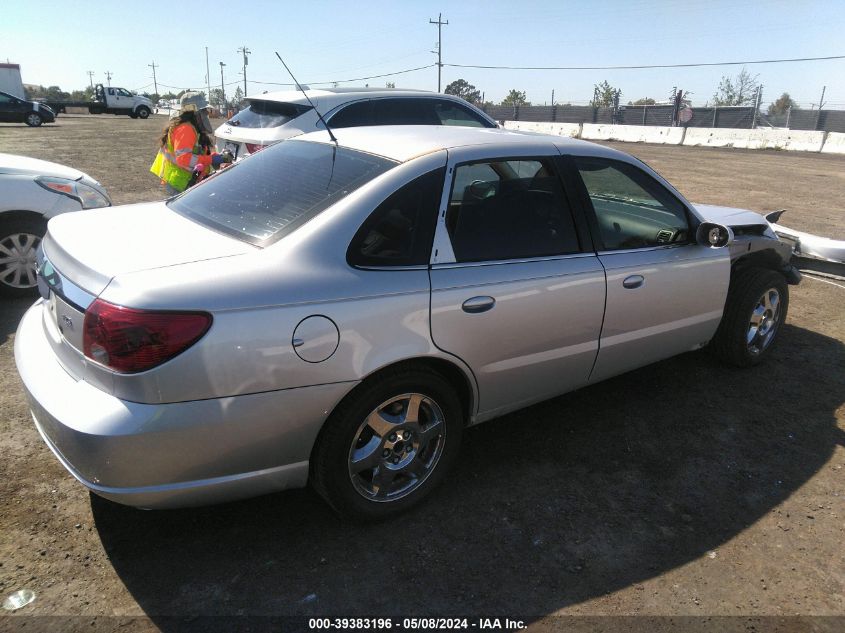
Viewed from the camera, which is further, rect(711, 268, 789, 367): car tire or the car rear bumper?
rect(711, 268, 789, 367): car tire

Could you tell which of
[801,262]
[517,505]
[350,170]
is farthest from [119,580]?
[801,262]

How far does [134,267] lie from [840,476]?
3.63 m

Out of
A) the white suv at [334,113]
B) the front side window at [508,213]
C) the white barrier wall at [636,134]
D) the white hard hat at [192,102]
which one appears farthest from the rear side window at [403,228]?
the white barrier wall at [636,134]

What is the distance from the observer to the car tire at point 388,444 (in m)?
2.59

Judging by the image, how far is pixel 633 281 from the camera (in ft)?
11.4

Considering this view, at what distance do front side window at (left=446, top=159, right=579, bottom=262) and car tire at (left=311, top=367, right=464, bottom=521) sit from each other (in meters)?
0.66

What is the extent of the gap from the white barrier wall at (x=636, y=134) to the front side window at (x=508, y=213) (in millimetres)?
33075

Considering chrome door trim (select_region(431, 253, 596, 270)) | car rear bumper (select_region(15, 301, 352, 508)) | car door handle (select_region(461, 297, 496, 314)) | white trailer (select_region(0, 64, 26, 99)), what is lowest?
car rear bumper (select_region(15, 301, 352, 508))

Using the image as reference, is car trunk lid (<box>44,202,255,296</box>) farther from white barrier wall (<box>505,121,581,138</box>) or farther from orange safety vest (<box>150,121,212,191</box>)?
white barrier wall (<box>505,121,581,138</box>)

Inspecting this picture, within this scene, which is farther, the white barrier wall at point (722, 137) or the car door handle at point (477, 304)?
the white barrier wall at point (722, 137)

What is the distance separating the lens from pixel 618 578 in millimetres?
2607

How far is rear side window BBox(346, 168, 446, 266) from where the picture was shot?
2.63 metres

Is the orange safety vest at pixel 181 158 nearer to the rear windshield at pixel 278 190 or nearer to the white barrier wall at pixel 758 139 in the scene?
the rear windshield at pixel 278 190

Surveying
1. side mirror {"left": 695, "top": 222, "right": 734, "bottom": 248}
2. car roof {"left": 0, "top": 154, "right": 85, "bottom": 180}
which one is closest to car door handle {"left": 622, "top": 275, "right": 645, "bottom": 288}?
side mirror {"left": 695, "top": 222, "right": 734, "bottom": 248}
